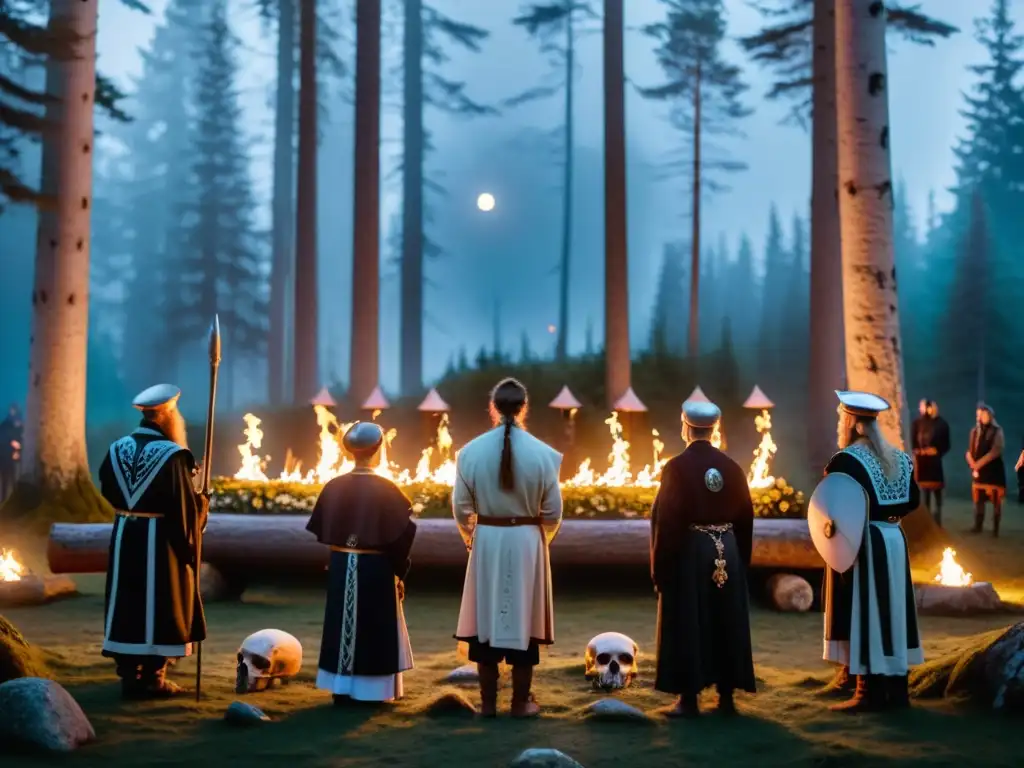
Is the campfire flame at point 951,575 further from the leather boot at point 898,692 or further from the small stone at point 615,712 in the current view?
the small stone at point 615,712

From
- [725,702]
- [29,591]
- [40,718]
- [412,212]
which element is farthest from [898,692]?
[412,212]

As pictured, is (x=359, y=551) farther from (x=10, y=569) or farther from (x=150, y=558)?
(x=10, y=569)

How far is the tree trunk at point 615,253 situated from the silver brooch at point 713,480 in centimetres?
1301

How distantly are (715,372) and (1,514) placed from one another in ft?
55.8

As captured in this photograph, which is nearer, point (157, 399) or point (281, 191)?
point (157, 399)

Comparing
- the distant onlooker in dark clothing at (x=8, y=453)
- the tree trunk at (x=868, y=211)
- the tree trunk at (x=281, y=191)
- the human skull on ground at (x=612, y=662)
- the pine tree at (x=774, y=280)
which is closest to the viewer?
the human skull on ground at (x=612, y=662)

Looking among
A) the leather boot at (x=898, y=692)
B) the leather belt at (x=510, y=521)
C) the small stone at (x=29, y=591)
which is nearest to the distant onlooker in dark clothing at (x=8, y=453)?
the small stone at (x=29, y=591)

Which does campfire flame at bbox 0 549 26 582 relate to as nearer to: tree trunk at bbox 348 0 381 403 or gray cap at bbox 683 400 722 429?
gray cap at bbox 683 400 722 429

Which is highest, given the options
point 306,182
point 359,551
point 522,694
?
point 306,182

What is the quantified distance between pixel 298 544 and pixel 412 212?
23.3 meters

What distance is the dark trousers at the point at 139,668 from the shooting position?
6.82 meters

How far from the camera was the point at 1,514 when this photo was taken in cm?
1508

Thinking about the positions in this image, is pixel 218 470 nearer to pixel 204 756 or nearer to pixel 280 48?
pixel 280 48

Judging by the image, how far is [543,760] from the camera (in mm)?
4957
